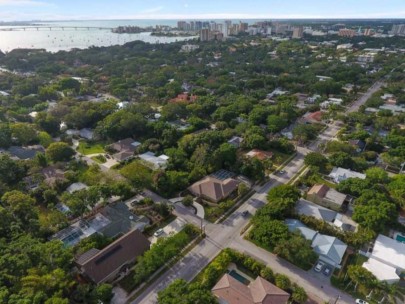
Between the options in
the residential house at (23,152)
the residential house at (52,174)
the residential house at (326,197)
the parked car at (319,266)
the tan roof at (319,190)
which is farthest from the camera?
the residential house at (23,152)

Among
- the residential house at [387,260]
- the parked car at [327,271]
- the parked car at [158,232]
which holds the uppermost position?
the parked car at [158,232]

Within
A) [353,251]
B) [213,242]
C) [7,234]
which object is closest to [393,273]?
[353,251]

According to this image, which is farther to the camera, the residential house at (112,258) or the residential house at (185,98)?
the residential house at (185,98)

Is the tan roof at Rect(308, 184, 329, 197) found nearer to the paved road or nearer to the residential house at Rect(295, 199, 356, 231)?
the residential house at Rect(295, 199, 356, 231)

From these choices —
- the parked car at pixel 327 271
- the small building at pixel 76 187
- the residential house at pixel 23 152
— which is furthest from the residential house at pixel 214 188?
the residential house at pixel 23 152

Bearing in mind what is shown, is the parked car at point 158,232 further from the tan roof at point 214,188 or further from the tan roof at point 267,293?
the tan roof at point 267,293

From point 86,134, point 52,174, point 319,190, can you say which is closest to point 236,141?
point 319,190

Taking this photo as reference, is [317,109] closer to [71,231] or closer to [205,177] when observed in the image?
[205,177]
